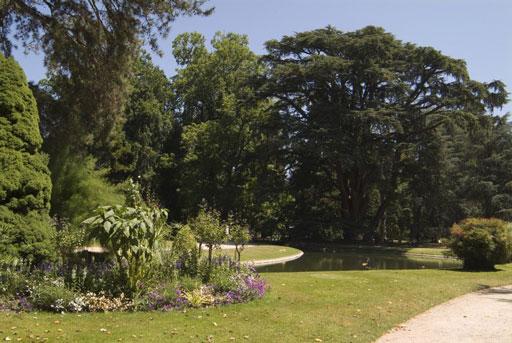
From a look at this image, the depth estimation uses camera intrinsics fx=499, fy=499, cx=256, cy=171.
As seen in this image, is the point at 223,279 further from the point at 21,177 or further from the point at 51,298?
the point at 21,177

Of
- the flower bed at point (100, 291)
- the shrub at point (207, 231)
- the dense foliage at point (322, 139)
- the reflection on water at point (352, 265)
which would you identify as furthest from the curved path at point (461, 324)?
the dense foliage at point (322, 139)

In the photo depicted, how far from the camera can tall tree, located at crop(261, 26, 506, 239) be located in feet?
120

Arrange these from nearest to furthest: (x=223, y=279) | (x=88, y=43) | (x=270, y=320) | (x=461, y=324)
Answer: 1. (x=270, y=320)
2. (x=461, y=324)
3. (x=223, y=279)
4. (x=88, y=43)

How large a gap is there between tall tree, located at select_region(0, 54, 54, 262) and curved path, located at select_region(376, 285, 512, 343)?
6998 millimetres

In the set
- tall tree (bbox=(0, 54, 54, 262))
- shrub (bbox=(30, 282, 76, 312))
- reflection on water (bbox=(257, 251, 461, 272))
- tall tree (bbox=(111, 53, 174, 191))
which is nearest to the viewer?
shrub (bbox=(30, 282, 76, 312))

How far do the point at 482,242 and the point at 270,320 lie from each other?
12371 mm

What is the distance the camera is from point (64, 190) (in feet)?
60.0

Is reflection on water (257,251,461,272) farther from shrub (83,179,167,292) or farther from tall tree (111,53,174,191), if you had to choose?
tall tree (111,53,174,191)

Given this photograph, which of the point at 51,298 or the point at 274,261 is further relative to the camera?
the point at 274,261

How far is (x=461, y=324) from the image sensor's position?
9156mm

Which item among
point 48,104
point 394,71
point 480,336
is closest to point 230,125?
point 394,71

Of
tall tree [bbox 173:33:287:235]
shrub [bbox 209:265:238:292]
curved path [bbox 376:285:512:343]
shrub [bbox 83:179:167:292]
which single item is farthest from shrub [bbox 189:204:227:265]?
tall tree [bbox 173:33:287:235]

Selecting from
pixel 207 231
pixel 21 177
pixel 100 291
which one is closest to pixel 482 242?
pixel 207 231

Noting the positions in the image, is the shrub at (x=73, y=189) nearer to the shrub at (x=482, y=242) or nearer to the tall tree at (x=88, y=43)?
the tall tree at (x=88, y=43)
